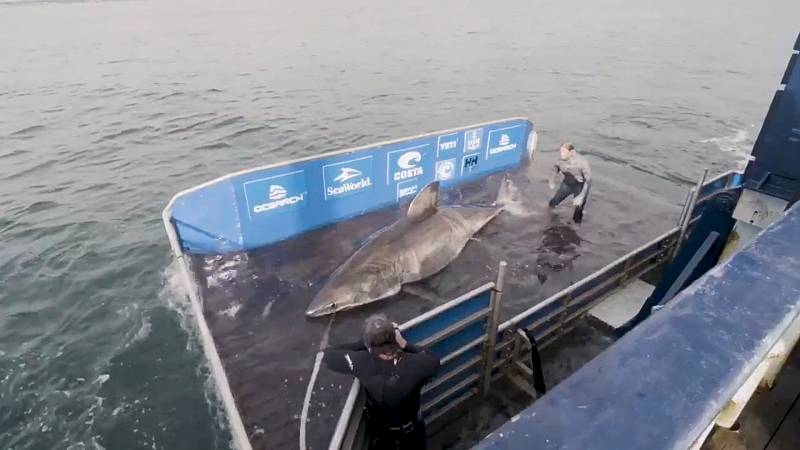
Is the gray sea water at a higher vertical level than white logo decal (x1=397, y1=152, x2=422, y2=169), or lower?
lower

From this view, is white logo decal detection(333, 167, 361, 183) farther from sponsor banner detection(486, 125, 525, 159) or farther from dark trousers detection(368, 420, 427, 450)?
dark trousers detection(368, 420, 427, 450)

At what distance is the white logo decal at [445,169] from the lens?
44.9ft

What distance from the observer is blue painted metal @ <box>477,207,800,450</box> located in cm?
230

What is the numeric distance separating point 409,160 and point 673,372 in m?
10.6

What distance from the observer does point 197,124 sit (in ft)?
78.7

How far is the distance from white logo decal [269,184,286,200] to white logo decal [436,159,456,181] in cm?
487

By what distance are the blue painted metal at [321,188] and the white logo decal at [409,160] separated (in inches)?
1.2

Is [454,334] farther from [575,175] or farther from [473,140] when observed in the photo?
[473,140]

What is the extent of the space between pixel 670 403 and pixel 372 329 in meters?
2.72

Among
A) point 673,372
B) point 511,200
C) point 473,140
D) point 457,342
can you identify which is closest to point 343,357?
point 457,342

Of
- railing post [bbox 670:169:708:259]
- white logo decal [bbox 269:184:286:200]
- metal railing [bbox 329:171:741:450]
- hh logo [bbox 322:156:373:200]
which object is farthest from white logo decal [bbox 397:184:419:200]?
railing post [bbox 670:169:708:259]

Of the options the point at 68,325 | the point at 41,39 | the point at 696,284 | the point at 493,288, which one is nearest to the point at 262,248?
the point at 68,325

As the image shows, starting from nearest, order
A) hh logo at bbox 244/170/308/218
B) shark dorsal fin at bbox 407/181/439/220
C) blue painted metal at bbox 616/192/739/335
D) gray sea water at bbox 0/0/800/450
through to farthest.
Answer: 1. blue painted metal at bbox 616/192/739/335
2. gray sea water at bbox 0/0/800/450
3. hh logo at bbox 244/170/308/218
4. shark dorsal fin at bbox 407/181/439/220

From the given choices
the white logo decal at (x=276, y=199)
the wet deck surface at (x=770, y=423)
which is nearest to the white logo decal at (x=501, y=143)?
the white logo decal at (x=276, y=199)
